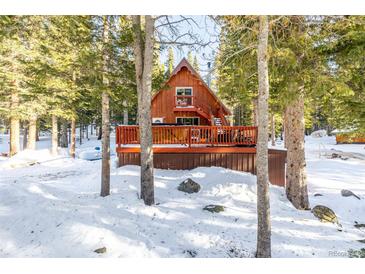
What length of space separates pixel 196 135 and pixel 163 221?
4.65 m

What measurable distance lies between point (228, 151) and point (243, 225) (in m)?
3.76

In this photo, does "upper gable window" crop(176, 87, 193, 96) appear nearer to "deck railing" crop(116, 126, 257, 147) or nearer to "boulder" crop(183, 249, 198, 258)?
"deck railing" crop(116, 126, 257, 147)

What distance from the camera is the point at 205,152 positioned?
8.70 m

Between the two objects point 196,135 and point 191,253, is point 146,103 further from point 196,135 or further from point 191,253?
point 196,135

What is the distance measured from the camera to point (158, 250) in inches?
159

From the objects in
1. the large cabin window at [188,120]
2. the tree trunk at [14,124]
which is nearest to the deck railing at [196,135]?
the large cabin window at [188,120]

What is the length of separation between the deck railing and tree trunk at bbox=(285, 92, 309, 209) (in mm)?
2088

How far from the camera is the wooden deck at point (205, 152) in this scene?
341 inches

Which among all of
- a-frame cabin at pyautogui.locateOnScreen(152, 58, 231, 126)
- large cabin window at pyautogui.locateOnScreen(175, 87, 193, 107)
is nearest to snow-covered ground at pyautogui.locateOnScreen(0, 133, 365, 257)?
large cabin window at pyautogui.locateOnScreen(175, 87, 193, 107)

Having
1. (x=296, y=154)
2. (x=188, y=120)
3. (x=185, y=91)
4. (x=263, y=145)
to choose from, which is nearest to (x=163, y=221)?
(x=263, y=145)

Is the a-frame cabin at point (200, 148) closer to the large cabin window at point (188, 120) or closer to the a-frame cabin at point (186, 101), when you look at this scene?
the a-frame cabin at point (186, 101)

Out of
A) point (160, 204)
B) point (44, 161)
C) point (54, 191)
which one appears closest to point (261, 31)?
point (160, 204)

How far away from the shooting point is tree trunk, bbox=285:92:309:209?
6758mm

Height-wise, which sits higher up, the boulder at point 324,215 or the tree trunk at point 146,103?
the tree trunk at point 146,103
